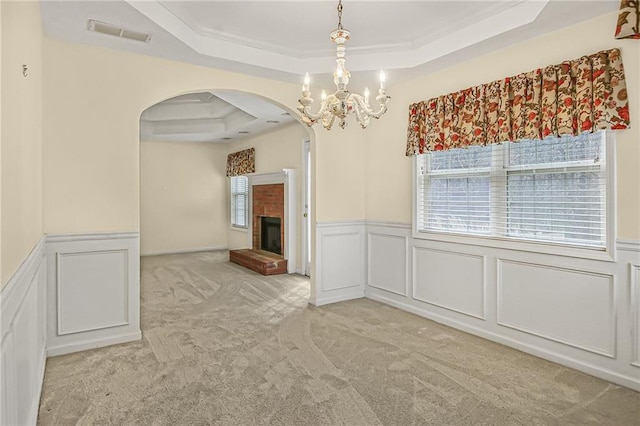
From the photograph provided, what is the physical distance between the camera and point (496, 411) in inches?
91.0

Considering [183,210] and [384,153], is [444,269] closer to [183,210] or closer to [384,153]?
[384,153]

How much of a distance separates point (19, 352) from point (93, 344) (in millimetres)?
1677

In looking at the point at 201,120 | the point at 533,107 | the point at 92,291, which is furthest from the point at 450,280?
the point at 201,120

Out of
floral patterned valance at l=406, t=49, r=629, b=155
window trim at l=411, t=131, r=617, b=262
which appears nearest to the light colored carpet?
window trim at l=411, t=131, r=617, b=262

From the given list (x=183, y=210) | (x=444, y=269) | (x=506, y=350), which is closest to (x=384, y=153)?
(x=444, y=269)

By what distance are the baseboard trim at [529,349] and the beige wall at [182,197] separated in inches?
229

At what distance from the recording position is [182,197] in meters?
8.80

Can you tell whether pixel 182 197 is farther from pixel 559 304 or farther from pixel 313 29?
pixel 559 304

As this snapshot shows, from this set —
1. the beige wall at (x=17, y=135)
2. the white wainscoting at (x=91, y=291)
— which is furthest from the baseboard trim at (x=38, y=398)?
the beige wall at (x=17, y=135)

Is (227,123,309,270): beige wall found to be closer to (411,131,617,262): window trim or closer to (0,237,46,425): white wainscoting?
(411,131,617,262): window trim

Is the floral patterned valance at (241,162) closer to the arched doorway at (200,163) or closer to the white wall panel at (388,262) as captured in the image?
the arched doorway at (200,163)

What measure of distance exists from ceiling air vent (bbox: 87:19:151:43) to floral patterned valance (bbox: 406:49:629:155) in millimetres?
2698

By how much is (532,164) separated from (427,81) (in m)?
1.44

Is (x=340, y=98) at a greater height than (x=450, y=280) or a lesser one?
greater
